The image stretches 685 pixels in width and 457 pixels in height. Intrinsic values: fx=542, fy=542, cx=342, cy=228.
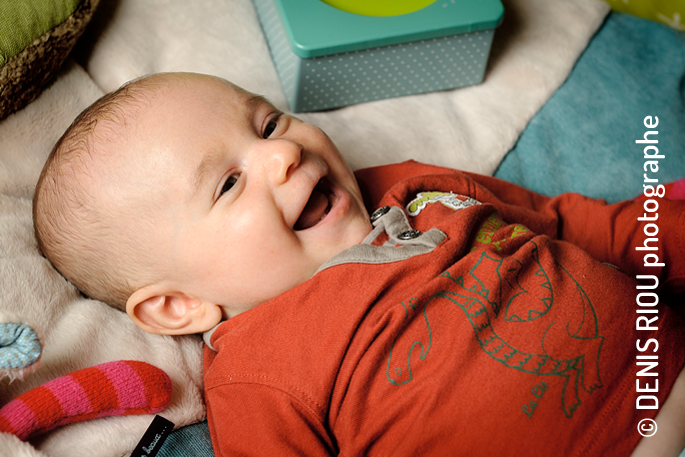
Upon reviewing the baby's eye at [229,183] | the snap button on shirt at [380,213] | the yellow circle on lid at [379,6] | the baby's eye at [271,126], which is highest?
the yellow circle on lid at [379,6]

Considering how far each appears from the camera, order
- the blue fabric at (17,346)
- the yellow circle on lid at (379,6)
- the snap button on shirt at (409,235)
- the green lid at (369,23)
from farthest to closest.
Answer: the yellow circle on lid at (379,6)
the green lid at (369,23)
the snap button on shirt at (409,235)
the blue fabric at (17,346)

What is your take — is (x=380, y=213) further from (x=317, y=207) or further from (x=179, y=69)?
(x=179, y=69)

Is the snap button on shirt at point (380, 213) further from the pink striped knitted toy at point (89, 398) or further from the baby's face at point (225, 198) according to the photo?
the pink striped knitted toy at point (89, 398)

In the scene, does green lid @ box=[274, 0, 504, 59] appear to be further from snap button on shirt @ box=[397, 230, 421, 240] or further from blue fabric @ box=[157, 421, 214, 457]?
blue fabric @ box=[157, 421, 214, 457]

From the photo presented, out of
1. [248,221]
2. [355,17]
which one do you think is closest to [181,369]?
[248,221]

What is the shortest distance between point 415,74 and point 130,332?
0.89m

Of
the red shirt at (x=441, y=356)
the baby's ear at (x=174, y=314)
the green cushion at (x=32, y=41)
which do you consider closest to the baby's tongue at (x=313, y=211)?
the red shirt at (x=441, y=356)

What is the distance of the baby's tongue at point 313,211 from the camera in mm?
964

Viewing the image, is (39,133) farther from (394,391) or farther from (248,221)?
(394,391)

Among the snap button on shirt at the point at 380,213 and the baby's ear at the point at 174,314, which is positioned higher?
the snap button on shirt at the point at 380,213

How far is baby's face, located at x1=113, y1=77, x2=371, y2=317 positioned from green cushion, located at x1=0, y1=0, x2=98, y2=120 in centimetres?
29

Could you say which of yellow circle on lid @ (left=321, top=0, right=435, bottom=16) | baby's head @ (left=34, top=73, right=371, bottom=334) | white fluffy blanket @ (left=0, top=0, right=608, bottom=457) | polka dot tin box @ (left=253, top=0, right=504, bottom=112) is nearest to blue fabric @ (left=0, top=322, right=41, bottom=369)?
white fluffy blanket @ (left=0, top=0, right=608, bottom=457)

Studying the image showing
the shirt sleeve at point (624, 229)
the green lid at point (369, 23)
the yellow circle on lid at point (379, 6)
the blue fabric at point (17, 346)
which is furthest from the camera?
the yellow circle on lid at point (379, 6)

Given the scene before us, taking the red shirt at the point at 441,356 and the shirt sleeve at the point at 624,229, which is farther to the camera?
the shirt sleeve at the point at 624,229
